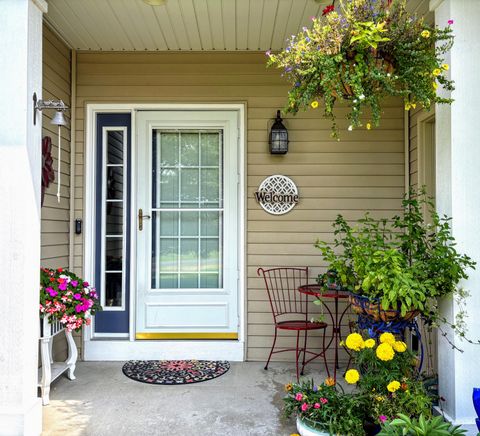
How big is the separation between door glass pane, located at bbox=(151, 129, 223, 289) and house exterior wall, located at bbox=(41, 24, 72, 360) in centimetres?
73

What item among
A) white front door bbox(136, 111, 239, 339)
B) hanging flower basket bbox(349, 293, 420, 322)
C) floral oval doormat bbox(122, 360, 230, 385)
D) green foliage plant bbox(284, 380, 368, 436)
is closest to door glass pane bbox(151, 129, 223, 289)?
white front door bbox(136, 111, 239, 339)

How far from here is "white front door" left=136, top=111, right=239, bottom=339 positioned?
3.70 meters

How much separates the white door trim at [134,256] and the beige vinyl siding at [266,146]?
5 centimetres

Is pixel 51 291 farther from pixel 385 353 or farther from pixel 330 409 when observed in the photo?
pixel 385 353

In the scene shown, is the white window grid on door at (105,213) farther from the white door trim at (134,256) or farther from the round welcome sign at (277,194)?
the round welcome sign at (277,194)

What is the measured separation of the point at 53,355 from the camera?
11.2ft

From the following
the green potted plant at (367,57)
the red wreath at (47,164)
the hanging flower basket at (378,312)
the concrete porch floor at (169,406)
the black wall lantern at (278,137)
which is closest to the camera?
the green potted plant at (367,57)

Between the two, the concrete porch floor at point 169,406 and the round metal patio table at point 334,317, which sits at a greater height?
the round metal patio table at point 334,317

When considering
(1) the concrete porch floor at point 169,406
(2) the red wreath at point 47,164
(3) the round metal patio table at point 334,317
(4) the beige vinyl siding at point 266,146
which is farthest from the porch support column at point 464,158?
(2) the red wreath at point 47,164

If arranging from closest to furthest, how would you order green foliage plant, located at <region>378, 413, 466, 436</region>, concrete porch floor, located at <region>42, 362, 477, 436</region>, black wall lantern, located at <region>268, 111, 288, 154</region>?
green foliage plant, located at <region>378, 413, 466, 436</region>, concrete porch floor, located at <region>42, 362, 477, 436</region>, black wall lantern, located at <region>268, 111, 288, 154</region>

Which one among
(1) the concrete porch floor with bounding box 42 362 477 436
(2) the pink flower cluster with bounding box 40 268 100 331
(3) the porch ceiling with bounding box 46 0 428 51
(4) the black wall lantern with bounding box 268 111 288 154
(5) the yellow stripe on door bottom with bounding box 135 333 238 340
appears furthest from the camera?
(5) the yellow stripe on door bottom with bounding box 135 333 238 340

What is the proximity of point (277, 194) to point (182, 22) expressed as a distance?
154cm

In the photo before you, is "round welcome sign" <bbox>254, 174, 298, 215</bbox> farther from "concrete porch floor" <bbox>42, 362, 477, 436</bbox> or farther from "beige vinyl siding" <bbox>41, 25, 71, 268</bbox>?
"beige vinyl siding" <bbox>41, 25, 71, 268</bbox>

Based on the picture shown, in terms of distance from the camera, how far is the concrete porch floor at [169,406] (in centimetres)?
245
